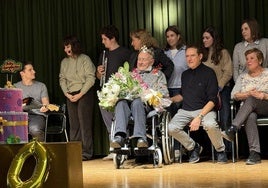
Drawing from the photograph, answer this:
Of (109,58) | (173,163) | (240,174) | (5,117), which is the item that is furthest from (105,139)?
(5,117)

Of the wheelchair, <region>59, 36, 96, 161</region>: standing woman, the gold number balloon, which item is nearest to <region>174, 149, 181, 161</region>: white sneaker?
the wheelchair

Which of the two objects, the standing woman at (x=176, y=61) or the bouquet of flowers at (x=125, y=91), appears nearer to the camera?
the bouquet of flowers at (x=125, y=91)

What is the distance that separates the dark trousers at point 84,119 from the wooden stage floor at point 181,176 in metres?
1.13

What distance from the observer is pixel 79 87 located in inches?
256

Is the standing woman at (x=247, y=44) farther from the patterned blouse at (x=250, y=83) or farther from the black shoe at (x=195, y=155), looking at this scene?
the black shoe at (x=195, y=155)

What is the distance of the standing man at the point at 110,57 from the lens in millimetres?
6180

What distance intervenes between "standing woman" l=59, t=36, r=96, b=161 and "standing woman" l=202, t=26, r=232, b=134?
1.41m

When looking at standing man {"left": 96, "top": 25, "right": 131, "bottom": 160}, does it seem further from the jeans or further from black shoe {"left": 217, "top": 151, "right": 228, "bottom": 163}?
black shoe {"left": 217, "top": 151, "right": 228, "bottom": 163}

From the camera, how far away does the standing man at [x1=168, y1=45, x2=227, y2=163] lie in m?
5.33

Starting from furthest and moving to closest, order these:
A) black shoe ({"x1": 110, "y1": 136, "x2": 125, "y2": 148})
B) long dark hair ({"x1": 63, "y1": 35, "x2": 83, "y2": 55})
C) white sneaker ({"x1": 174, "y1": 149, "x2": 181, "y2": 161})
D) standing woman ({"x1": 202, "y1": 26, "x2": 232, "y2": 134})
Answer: long dark hair ({"x1": 63, "y1": 35, "x2": 83, "y2": 55}), standing woman ({"x1": 202, "y1": 26, "x2": 232, "y2": 134}), white sneaker ({"x1": 174, "y1": 149, "x2": 181, "y2": 161}), black shoe ({"x1": 110, "y1": 136, "x2": 125, "y2": 148})

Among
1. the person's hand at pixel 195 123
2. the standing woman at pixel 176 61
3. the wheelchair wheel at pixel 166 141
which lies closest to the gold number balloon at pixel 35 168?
the wheelchair wheel at pixel 166 141

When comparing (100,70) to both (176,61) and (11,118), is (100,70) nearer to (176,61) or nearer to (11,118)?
(176,61)

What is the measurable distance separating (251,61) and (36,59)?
2.90 meters

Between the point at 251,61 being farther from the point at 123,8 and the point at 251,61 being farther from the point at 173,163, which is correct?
the point at 123,8
